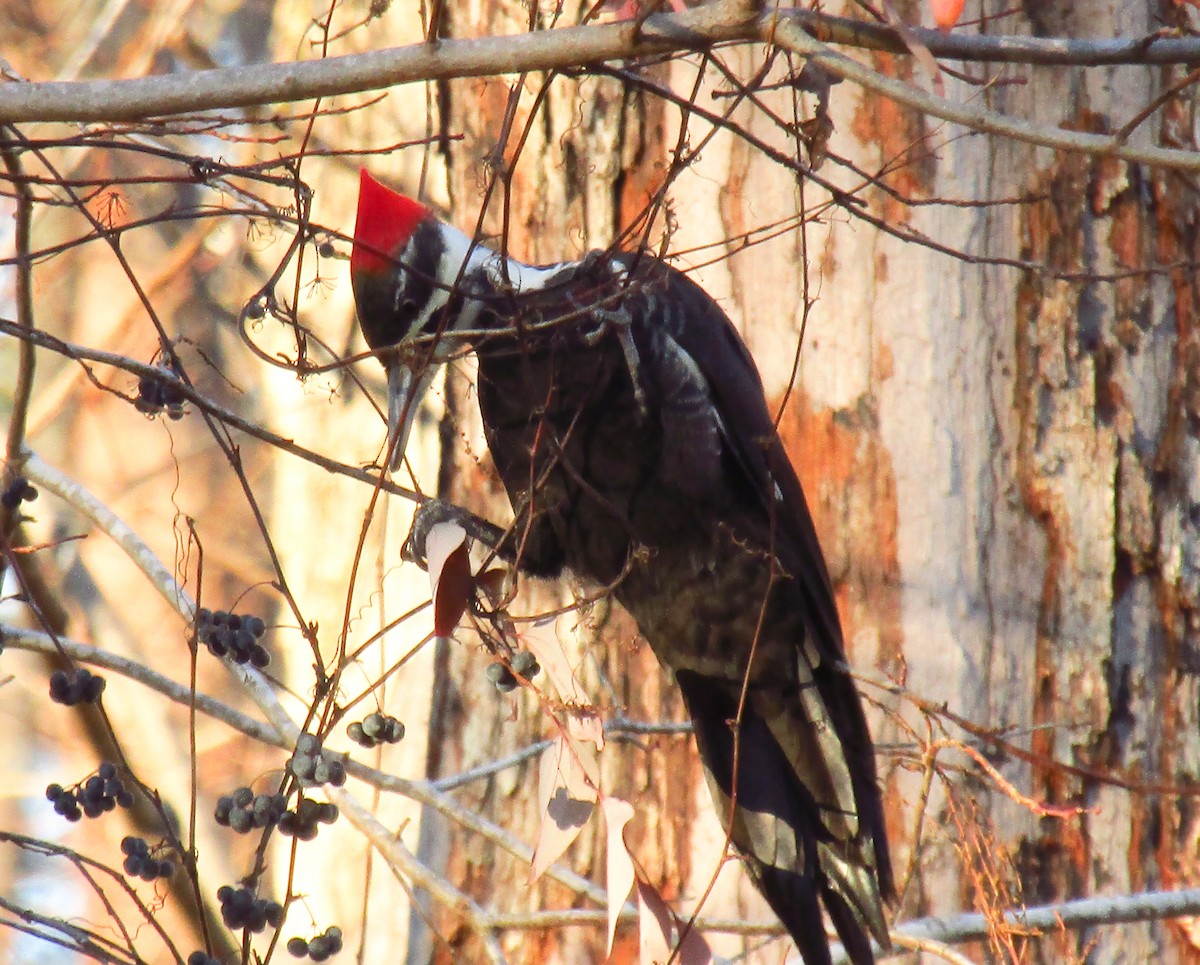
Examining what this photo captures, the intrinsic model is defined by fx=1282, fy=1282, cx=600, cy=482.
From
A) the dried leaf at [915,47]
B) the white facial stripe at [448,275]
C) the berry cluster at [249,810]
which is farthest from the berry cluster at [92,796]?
the dried leaf at [915,47]

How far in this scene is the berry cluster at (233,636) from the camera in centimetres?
153

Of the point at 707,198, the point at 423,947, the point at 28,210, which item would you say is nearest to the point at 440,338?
the point at 28,210

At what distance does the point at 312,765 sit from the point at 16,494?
64 cm

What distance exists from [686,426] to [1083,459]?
2.79 feet

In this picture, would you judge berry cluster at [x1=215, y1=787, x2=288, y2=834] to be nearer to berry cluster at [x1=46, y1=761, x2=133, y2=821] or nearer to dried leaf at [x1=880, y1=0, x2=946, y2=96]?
berry cluster at [x1=46, y1=761, x2=133, y2=821]

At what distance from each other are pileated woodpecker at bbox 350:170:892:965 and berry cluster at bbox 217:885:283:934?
0.64 meters

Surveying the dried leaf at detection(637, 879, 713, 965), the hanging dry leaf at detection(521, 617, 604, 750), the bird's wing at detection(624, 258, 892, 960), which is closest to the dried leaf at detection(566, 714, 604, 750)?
the hanging dry leaf at detection(521, 617, 604, 750)

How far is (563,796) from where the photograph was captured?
1592 millimetres

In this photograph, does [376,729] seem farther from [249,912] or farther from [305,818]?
[249,912]

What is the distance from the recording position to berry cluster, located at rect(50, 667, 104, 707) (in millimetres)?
1548

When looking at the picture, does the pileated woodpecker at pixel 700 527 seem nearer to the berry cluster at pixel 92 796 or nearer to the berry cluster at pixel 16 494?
the berry cluster at pixel 16 494

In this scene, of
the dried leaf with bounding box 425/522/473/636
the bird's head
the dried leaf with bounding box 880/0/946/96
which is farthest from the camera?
the bird's head

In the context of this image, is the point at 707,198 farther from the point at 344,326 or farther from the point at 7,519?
the point at 7,519

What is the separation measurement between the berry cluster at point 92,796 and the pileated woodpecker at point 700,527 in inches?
24.1
